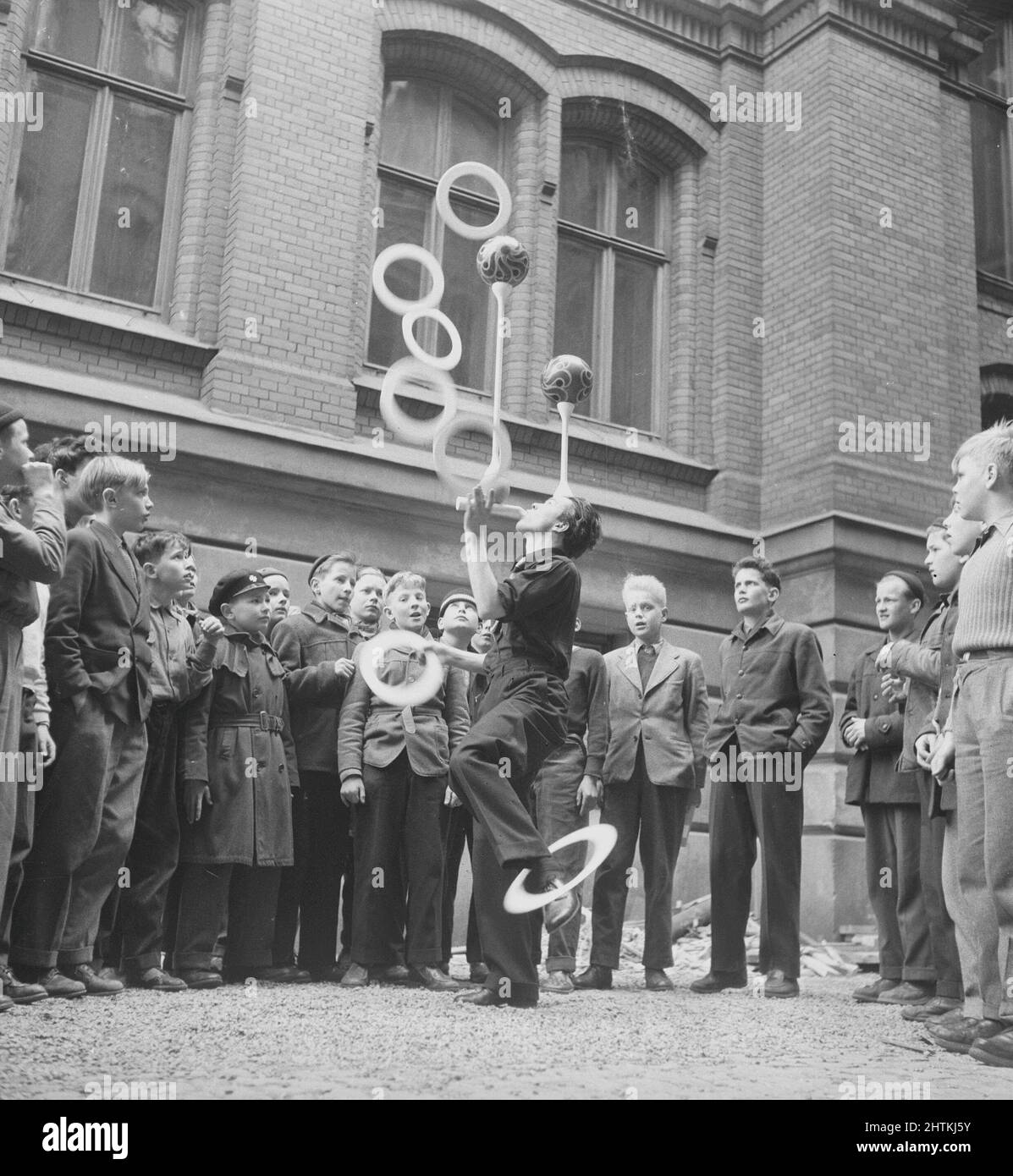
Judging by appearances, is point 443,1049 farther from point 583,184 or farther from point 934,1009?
point 583,184

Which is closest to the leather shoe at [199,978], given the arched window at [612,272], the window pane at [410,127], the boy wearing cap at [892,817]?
the boy wearing cap at [892,817]

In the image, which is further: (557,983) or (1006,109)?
(1006,109)

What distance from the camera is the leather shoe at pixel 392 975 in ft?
18.6

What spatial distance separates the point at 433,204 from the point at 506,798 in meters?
7.06

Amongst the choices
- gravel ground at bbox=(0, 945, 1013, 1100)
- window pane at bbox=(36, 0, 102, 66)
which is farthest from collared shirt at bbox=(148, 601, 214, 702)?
window pane at bbox=(36, 0, 102, 66)

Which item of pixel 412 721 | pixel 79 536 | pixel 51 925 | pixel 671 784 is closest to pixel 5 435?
pixel 79 536

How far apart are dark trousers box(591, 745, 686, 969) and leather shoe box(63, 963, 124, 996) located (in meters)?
2.38

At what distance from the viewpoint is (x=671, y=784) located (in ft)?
21.2

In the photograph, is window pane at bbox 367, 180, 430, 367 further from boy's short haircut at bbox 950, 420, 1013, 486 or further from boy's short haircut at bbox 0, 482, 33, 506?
boy's short haircut at bbox 950, 420, 1013, 486

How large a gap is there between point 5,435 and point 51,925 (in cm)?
186

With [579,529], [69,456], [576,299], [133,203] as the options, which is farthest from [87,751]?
[576,299]

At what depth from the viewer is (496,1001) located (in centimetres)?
482

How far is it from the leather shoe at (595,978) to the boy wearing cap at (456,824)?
0.48 metres
